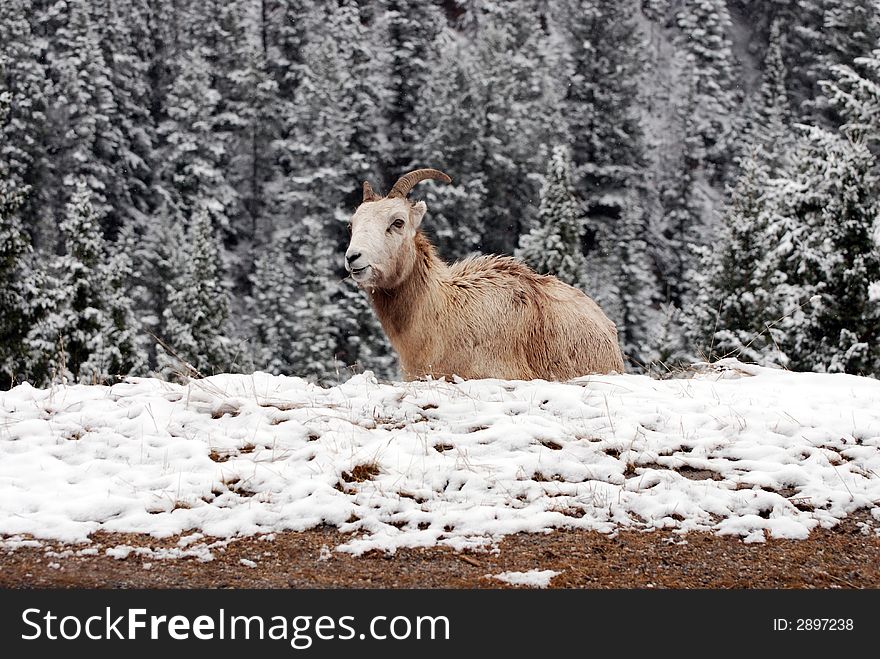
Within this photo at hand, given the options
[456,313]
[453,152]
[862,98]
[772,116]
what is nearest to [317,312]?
[453,152]

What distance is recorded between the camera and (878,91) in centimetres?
3644

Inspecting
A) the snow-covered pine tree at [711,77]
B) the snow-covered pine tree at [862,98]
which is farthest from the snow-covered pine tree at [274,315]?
the snow-covered pine tree at [711,77]

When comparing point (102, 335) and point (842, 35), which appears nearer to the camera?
point (102, 335)

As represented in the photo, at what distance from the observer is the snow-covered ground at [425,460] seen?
19.8 feet

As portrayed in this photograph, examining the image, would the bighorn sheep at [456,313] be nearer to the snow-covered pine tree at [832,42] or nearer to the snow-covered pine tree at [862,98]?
the snow-covered pine tree at [862,98]

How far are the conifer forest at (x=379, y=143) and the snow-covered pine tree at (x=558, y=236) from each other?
0.53 ft

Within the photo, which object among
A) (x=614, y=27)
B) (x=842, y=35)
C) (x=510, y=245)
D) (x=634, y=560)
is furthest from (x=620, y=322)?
(x=634, y=560)

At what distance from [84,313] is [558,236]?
2616 centimetres

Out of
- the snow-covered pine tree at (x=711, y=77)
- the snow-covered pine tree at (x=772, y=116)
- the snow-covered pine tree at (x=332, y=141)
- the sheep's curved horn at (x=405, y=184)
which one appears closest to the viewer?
the sheep's curved horn at (x=405, y=184)

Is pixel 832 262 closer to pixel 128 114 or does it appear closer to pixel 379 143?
pixel 379 143

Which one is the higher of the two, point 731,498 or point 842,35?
point 842,35

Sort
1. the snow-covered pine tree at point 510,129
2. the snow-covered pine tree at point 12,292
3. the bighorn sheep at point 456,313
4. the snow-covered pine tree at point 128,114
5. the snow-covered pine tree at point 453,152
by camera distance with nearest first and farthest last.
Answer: the bighorn sheep at point 456,313
the snow-covered pine tree at point 12,292
the snow-covered pine tree at point 453,152
the snow-covered pine tree at point 128,114
the snow-covered pine tree at point 510,129

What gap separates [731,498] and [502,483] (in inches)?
62.4
